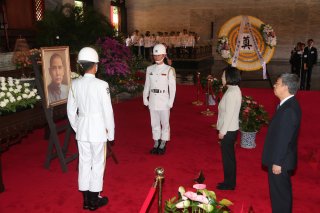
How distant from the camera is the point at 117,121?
24.8 ft

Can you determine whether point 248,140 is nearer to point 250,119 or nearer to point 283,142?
point 250,119

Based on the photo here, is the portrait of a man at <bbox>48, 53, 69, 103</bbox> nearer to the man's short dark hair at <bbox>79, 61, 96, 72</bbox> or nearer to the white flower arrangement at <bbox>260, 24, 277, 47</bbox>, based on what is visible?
the man's short dark hair at <bbox>79, 61, 96, 72</bbox>

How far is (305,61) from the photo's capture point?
11.2 metres

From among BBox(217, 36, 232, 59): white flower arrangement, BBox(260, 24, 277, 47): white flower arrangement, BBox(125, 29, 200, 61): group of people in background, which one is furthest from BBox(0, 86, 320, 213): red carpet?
BBox(125, 29, 200, 61): group of people in background

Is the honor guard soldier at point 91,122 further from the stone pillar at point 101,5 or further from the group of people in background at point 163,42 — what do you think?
the stone pillar at point 101,5

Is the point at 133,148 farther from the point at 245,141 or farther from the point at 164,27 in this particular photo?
the point at 164,27

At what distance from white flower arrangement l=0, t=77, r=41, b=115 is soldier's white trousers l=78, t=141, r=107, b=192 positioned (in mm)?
1487

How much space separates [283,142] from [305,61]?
362 inches

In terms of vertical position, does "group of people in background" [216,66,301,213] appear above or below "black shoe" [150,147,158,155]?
above

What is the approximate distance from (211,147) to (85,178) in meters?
2.76

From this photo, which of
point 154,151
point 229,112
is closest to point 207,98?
point 154,151

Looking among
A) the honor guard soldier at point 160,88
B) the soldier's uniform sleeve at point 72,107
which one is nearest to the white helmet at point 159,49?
the honor guard soldier at point 160,88

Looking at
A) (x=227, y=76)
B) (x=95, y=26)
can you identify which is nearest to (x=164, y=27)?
(x=95, y=26)

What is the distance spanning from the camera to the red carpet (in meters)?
3.96
